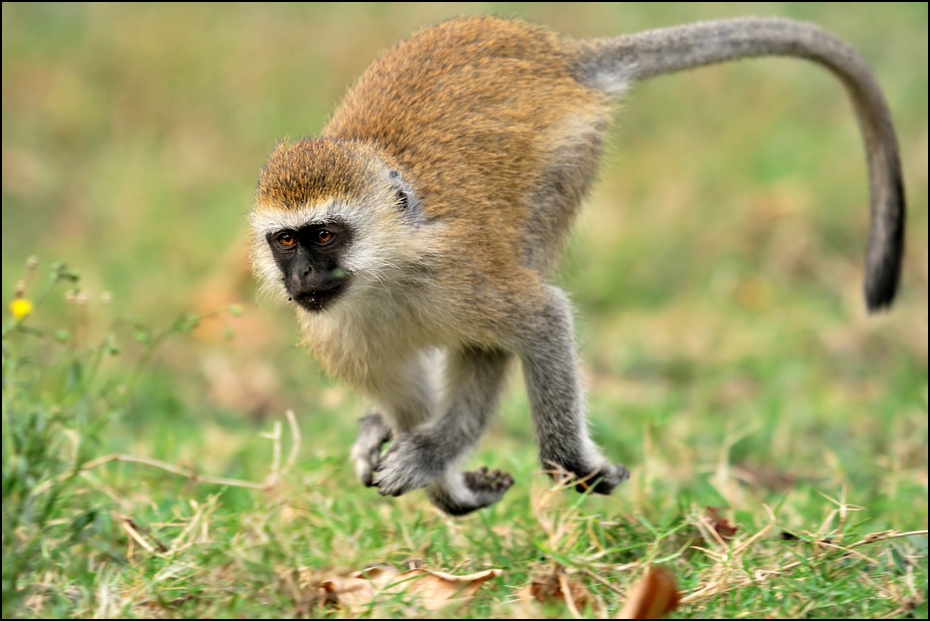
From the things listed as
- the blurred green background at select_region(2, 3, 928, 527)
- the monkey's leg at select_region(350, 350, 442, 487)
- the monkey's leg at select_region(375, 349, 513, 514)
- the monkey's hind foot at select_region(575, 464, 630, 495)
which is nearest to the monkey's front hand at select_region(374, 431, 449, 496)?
the monkey's leg at select_region(375, 349, 513, 514)

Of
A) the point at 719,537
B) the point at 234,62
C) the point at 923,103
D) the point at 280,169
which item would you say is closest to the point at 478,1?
the point at 234,62

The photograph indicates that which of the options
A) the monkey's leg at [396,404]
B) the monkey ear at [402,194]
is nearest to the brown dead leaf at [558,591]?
the monkey's leg at [396,404]

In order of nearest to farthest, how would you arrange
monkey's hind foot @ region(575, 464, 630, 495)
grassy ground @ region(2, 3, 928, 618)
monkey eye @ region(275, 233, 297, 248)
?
grassy ground @ region(2, 3, 928, 618) → monkey eye @ region(275, 233, 297, 248) → monkey's hind foot @ region(575, 464, 630, 495)

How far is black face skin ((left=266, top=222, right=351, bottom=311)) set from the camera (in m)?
4.75

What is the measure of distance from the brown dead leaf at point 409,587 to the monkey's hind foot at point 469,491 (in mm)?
1083

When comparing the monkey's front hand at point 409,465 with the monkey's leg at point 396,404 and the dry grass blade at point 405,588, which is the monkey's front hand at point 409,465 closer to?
the monkey's leg at point 396,404

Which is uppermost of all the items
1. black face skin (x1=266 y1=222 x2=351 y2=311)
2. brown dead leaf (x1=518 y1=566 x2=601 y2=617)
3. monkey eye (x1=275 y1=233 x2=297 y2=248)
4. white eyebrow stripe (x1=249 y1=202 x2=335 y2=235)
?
white eyebrow stripe (x1=249 y1=202 x2=335 y2=235)

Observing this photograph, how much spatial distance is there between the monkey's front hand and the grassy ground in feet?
0.70

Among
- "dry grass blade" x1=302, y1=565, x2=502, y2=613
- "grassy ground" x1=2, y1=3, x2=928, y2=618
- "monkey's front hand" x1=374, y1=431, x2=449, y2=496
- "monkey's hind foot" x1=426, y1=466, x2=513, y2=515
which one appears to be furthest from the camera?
"monkey's hind foot" x1=426, y1=466, x2=513, y2=515

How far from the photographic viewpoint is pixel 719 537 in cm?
458

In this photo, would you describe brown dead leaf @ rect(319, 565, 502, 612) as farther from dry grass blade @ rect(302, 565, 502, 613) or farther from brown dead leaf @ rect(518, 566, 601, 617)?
brown dead leaf @ rect(518, 566, 601, 617)

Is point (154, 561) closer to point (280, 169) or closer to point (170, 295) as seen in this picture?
point (280, 169)

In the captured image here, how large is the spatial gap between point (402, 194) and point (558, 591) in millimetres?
1871

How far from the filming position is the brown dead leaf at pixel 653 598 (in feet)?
11.6
